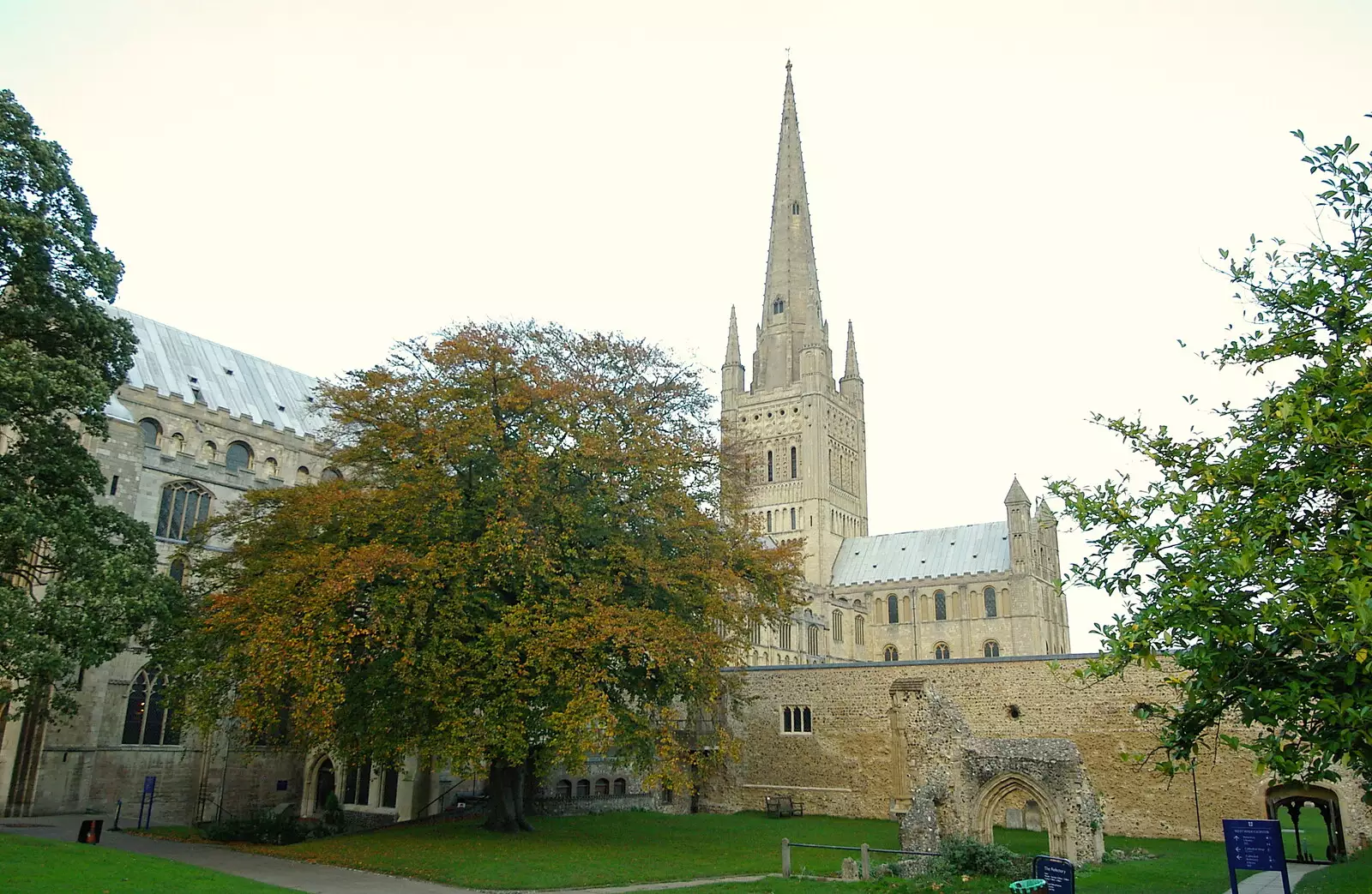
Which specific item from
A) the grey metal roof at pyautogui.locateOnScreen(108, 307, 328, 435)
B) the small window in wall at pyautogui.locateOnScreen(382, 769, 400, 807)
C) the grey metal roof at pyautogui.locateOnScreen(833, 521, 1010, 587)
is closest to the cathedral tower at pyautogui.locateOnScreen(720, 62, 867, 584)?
the grey metal roof at pyautogui.locateOnScreen(833, 521, 1010, 587)

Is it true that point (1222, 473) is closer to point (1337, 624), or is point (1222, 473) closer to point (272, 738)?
point (1337, 624)

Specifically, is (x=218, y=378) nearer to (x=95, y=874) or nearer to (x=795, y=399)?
(x=95, y=874)

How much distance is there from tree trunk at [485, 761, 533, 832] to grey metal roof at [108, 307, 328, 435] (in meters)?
16.7

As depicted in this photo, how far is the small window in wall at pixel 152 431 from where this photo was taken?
1241 inches

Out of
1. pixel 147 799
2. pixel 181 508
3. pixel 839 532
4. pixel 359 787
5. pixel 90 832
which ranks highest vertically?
pixel 839 532

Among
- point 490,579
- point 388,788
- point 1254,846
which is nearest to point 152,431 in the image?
point 388,788

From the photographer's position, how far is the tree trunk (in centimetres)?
2155

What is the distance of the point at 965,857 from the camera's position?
52.5 feet

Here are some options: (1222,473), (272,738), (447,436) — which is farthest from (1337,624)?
(272,738)

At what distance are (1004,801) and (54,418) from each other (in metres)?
20.2

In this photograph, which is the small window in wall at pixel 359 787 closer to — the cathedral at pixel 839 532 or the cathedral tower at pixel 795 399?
the cathedral at pixel 839 532

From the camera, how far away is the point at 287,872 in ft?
55.0

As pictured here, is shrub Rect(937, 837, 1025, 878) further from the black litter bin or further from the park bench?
the black litter bin

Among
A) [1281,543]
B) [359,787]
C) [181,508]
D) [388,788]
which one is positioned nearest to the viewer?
[1281,543]
